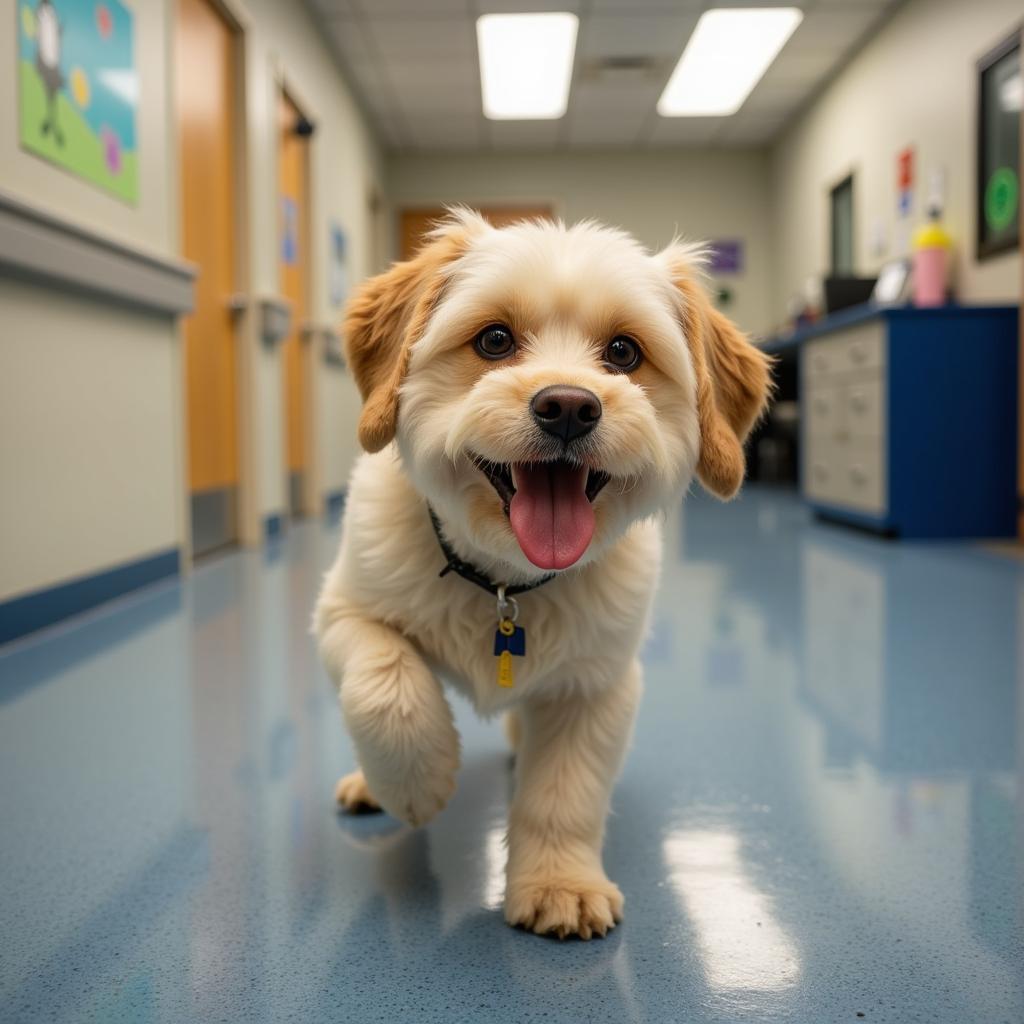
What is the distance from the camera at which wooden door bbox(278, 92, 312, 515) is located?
6.23m

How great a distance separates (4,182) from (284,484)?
3.33 m

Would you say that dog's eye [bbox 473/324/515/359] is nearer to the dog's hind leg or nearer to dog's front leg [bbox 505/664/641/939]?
dog's front leg [bbox 505/664/641/939]

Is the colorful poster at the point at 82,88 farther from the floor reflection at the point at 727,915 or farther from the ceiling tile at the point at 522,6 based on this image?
the ceiling tile at the point at 522,6

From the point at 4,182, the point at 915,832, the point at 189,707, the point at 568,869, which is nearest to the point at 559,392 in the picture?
the point at 568,869

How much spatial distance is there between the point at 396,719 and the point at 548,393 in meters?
0.44

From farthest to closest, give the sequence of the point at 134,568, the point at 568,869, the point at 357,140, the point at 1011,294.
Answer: the point at 357,140
the point at 1011,294
the point at 134,568
the point at 568,869

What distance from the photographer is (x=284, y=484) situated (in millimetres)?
5840

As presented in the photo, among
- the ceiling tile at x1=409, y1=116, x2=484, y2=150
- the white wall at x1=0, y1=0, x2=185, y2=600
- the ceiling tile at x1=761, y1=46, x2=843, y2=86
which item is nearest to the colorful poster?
the white wall at x1=0, y1=0, x2=185, y2=600

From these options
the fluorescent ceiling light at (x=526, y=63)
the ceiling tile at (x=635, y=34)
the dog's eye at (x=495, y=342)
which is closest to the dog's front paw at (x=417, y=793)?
the dog's eye at (x=495, y=342)

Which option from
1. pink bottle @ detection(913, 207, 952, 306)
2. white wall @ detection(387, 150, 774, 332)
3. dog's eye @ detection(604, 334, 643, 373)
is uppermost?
white wall @ detection(387, 150, 774, 332)

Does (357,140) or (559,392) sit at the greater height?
(357,140)

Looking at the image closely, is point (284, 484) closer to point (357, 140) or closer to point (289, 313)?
point (289, 313)

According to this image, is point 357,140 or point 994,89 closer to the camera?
point 994,89

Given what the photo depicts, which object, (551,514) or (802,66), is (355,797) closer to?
(551,514)
